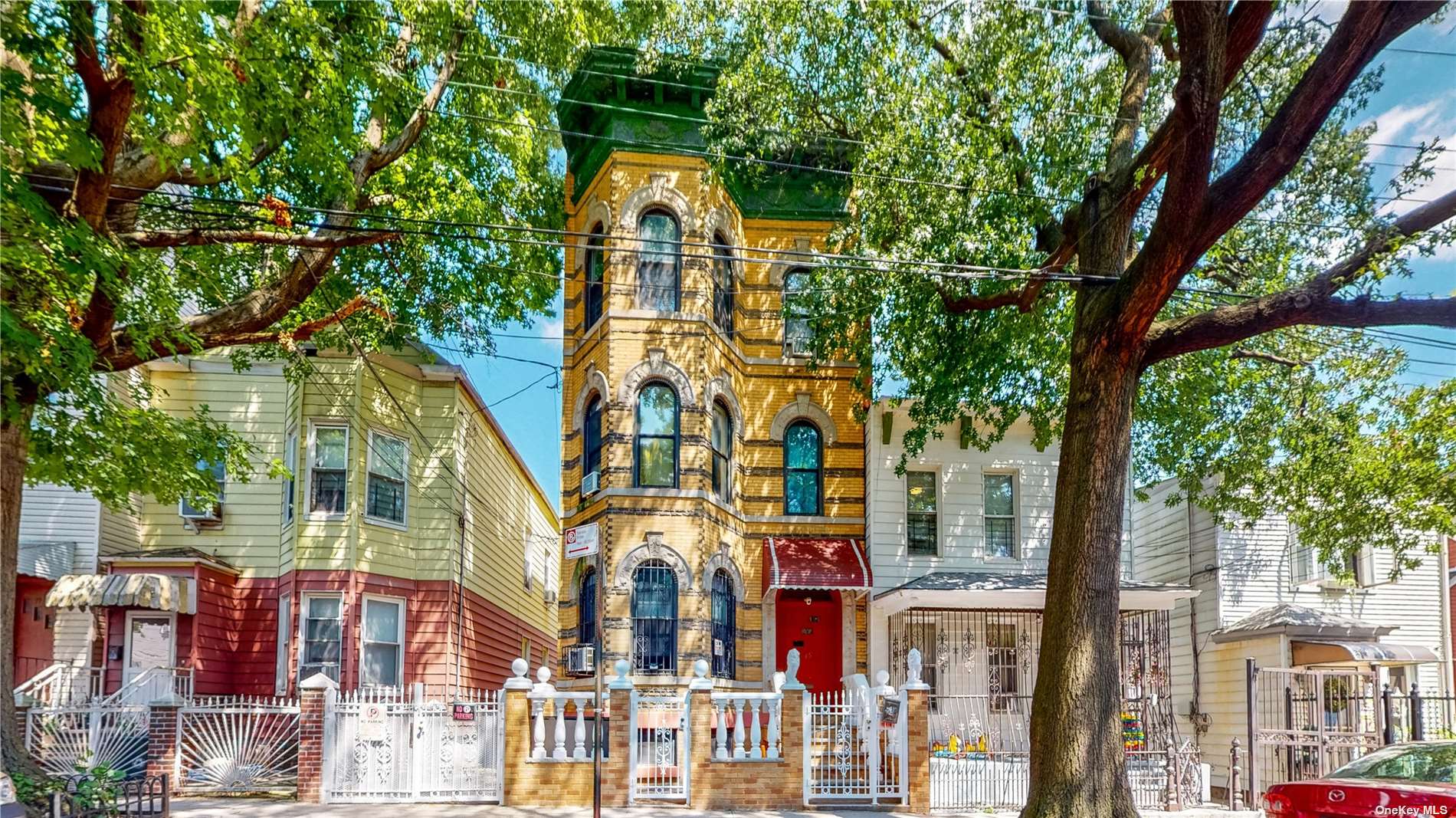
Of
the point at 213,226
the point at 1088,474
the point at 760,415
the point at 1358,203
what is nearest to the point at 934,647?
the point at 760,415

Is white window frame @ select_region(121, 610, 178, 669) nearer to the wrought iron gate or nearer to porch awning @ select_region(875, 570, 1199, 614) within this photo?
porch awning @ select_region(875, 570, 1199, 614)

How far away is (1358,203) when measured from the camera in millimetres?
15000

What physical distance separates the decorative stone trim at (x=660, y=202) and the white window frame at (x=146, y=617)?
10227mm

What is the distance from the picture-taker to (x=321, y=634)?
18.5 meters

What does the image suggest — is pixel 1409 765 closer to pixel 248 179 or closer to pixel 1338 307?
pixel 1338 307

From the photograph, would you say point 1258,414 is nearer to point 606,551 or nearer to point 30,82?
point 606,551

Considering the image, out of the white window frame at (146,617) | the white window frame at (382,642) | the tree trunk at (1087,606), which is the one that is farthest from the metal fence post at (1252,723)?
the white window frame at (146,617)

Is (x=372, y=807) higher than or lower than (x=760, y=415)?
lower

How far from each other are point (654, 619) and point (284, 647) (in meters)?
6.35

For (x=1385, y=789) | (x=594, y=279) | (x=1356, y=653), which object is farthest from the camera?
(x=594, y=279)

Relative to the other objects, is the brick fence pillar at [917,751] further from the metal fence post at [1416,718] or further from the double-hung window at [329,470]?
the double-hung window at [329,470]

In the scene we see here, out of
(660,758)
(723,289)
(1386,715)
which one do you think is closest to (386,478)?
(723,289)

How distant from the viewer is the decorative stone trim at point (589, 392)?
62.2ft

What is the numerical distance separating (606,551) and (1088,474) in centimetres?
899
